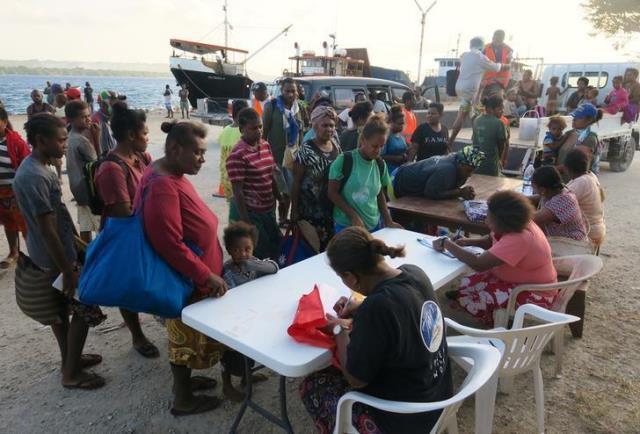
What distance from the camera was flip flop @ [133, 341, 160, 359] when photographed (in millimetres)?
2896

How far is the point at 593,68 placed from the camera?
10961 millimetres

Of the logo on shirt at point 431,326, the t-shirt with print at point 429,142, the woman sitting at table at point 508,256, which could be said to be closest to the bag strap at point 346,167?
the woman sitting at table at point 508,256

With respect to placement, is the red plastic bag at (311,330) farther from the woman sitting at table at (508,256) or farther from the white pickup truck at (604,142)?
the white pickup truck at (604,142)

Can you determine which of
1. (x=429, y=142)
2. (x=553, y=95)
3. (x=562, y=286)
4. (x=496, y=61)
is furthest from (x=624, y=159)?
(x=562, y=286)

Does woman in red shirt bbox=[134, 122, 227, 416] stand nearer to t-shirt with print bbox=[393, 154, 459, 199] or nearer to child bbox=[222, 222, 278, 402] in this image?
child bbox=[222, 222, 278, 402]

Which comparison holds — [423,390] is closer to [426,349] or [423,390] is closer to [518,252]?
[426,349]

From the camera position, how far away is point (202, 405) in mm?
2398

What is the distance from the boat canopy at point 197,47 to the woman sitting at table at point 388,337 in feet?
76.5

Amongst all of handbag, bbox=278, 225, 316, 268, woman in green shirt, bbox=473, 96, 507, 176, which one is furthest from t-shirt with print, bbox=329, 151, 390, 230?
woman in green shirt, bbox=473, 96, 507, 176

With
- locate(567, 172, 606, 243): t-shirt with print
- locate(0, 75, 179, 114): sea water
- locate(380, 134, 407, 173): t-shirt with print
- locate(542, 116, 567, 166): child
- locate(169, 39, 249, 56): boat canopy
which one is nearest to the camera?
locate(567, 172, 606, 243): t-shirt with print

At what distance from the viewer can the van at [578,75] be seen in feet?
35.2

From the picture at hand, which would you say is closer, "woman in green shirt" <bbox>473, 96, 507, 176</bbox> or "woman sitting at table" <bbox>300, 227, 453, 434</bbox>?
"woman sitting at table" <bbox>300, 227, 453, 434</bbox>

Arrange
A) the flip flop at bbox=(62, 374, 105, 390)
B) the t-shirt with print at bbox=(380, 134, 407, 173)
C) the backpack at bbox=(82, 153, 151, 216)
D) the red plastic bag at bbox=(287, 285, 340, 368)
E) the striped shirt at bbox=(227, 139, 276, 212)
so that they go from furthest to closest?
the t-shirt with print at bbox=(380, 134, 407, 173) → the striped shirt at bbox=(227, 139, 276, 212) → the flip flop at bbox=(62, 374, 105, 390) → the backpack at bbox=(82, 153, 151, 216) → the red plastic bag at bbox=(287, 285, 340, 368)

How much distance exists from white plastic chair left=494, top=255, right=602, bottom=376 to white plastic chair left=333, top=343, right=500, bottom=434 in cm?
100
